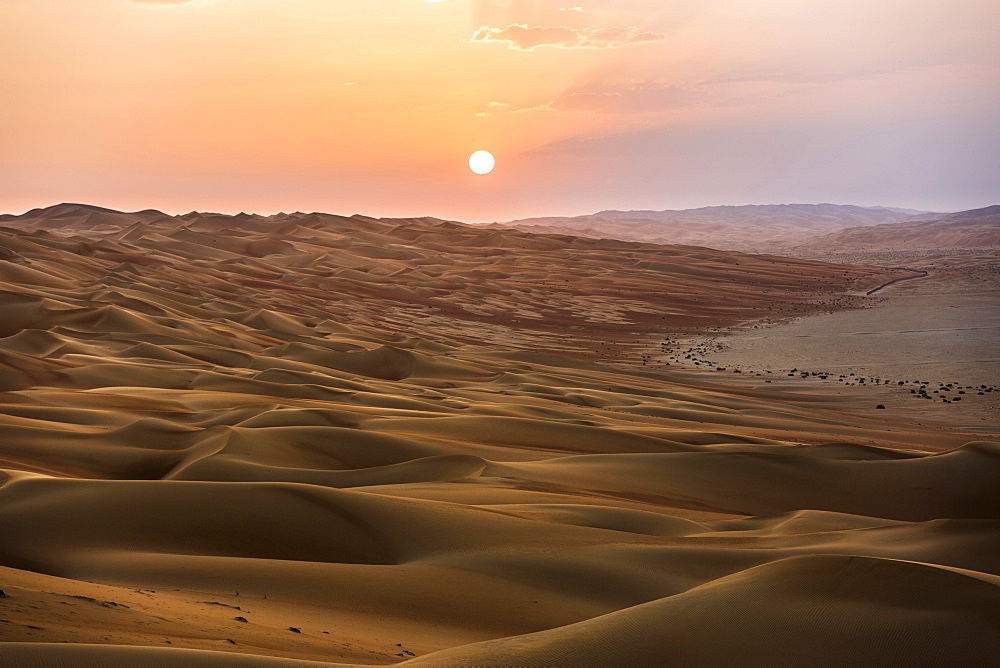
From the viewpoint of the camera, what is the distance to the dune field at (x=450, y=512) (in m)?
3.97

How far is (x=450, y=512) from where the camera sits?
6.86 m

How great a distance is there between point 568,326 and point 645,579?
35.6m

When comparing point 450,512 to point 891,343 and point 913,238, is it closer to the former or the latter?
point 891,343

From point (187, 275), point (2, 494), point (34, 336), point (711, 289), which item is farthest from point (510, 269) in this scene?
point (2, 494)

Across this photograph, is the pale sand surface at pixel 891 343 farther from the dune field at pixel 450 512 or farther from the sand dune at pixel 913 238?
the sand dune at pixel 913 238

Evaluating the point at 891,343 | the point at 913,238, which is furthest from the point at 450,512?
the point at 913,238

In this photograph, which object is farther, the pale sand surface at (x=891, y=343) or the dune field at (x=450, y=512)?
the pale sand surface at (x=891, y=343)

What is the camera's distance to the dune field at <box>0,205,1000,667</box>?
3975 mm

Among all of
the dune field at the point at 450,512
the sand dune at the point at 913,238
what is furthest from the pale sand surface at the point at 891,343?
the sand dune at the point at 913,238

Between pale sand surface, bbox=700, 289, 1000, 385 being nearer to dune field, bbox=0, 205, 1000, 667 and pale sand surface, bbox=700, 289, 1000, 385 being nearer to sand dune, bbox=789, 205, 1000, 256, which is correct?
dune field, bbox=0, 205, 1000, 667

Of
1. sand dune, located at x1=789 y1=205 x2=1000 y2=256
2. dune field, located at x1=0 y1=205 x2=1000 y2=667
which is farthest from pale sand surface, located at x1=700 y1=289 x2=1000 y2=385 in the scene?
sand dune, located at x1=789 y1=205 x2=1000 y2=256

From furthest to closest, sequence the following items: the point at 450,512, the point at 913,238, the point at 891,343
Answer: the point at 913,238
the point at 891,343
the point at 450,512

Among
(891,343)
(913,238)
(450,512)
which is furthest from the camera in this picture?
(913,238)

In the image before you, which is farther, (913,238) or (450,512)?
(913,238)
